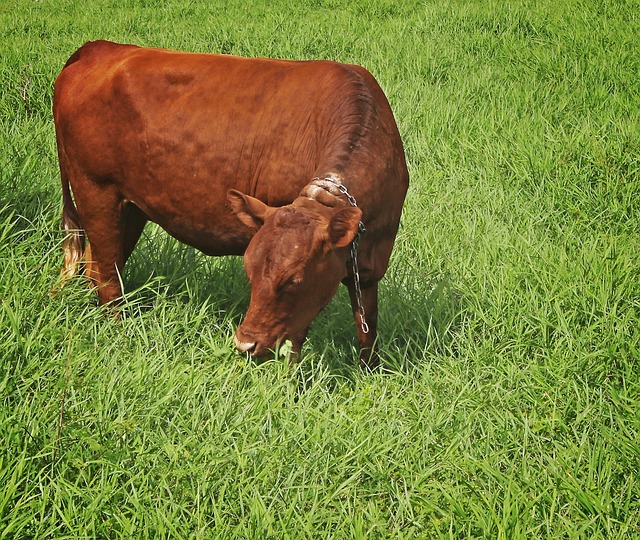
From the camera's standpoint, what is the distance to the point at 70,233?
15.4 feet

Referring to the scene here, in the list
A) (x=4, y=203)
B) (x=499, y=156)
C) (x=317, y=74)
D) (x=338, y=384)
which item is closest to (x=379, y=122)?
(x=317, y=74)

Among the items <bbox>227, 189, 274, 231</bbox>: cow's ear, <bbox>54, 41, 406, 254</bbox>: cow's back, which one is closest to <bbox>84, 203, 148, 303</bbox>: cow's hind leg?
<bbox>54, 41, 406, 254</bbox>: cow's back

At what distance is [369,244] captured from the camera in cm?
385

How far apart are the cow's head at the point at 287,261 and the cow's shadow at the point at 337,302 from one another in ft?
1.93

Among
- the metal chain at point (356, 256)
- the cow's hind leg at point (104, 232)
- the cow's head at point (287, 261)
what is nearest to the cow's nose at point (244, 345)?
the cow's head at point (287, 261)

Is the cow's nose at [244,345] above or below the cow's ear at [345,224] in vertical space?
below

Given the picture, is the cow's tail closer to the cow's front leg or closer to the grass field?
the grass field

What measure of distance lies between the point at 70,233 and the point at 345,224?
6.47 ft

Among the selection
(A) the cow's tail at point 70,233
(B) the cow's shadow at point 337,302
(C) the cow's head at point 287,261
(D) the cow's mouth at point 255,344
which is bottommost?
(B) the cow's shadow at point 337,302

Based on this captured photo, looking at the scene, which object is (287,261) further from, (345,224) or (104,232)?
(104,232)

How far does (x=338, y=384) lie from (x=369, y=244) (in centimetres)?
74

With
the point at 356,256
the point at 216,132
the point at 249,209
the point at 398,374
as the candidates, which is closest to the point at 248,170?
the point at 216,132

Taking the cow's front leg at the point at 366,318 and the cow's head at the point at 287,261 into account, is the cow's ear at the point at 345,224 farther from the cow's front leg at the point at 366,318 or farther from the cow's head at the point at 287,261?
the cow's front leg at the point at 366,318

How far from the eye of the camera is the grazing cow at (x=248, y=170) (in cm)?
347
